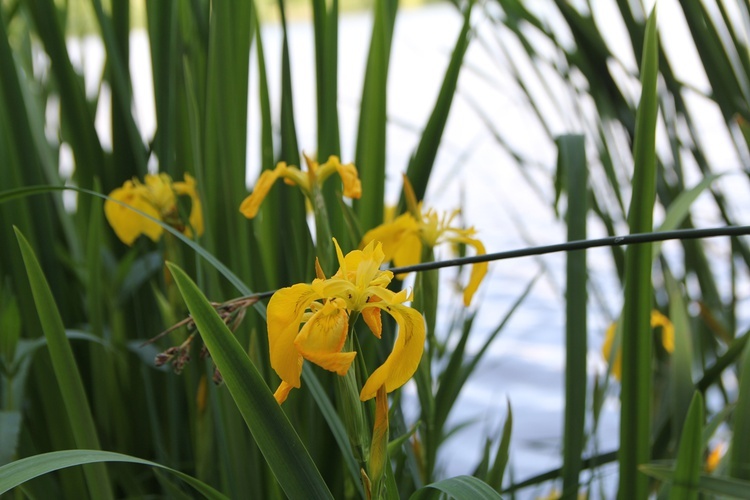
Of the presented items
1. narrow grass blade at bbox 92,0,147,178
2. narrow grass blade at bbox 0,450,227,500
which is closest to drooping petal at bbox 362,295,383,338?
narrow grass blade at bbox 0,450,227,500

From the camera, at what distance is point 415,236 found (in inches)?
19.7

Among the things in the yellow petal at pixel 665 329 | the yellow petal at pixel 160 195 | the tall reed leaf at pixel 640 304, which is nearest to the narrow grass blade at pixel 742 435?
the tall reed leaf at pixel 640 304

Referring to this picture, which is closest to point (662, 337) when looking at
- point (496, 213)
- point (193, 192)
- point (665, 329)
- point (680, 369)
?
point (665, 329)

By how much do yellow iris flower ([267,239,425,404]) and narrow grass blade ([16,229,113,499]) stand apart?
0.12 metres

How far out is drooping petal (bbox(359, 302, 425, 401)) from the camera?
0.28 metres

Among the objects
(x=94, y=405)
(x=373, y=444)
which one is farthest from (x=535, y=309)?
(x=373, y=444)

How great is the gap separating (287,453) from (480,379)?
136 centimetres

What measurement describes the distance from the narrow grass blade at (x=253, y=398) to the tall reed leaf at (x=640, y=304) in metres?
0.18

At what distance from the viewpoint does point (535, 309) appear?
2.00 meters

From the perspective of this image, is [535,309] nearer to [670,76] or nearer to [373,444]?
[670,76]

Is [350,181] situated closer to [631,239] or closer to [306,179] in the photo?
[306,179]

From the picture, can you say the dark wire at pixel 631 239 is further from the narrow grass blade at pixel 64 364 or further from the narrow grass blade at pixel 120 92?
the narrow grass blade at pixel 120 92

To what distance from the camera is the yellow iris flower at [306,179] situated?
1.42 feet

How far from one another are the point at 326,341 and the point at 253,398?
1.7 inches
